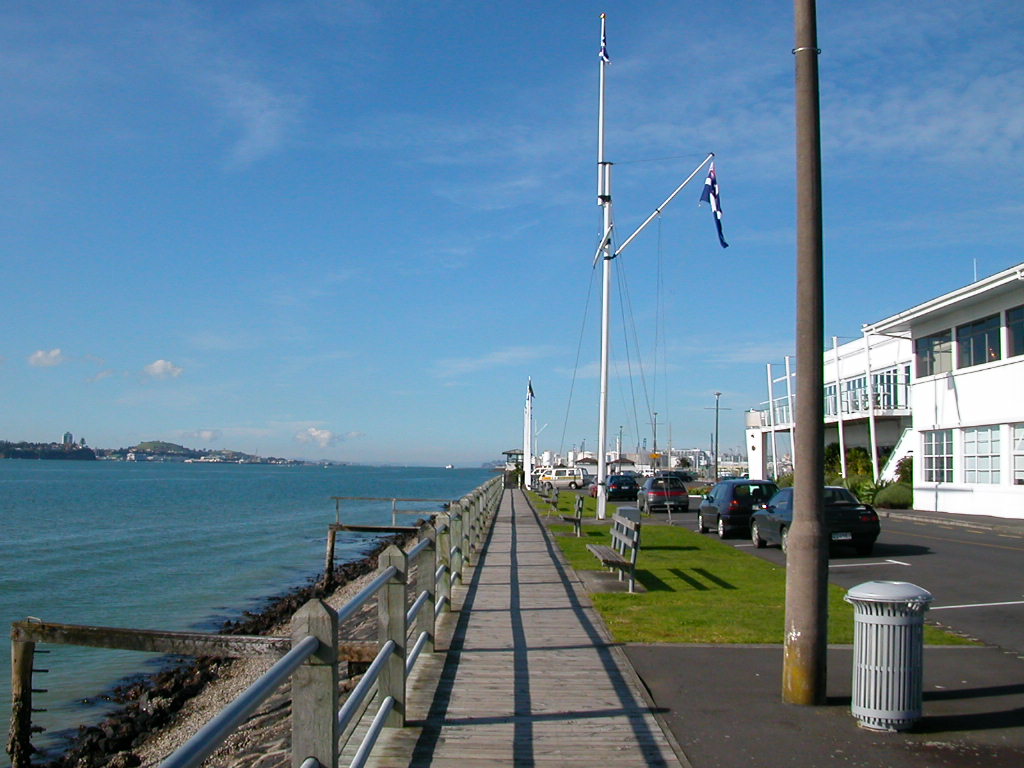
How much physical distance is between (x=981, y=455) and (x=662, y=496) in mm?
12045

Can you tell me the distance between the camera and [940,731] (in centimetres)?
673

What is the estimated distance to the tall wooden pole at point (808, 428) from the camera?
714 centimetres

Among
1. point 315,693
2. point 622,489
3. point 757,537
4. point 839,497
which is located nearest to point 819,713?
point 315,693

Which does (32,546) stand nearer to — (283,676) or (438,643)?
(438,643)

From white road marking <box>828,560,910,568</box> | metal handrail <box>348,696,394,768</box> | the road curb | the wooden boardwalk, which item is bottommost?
white road marking <box>828,560,910,568</box>

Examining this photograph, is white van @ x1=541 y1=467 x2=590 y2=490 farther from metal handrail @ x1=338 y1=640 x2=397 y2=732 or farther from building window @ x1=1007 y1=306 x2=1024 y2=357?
metal handrail @ x1=338 y1=640 x2=397 y2=732

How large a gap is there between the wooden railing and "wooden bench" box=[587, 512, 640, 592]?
8.32 ft

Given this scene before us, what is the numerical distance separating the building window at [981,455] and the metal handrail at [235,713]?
31.0 meters

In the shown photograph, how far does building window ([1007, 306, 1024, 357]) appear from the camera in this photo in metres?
29.5

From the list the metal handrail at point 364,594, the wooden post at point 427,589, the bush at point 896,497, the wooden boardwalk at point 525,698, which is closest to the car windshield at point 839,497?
the wooden boardwalk at point 525,698

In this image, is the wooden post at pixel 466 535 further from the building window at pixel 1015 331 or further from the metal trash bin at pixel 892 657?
the building window at pixel 1015 331

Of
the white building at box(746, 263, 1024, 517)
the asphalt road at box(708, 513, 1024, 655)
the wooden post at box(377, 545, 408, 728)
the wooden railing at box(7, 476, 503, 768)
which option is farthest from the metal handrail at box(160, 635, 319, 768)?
the white building at box(746, 263, 1024, 517)

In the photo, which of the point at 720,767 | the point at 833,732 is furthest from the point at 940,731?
the point at 720,767

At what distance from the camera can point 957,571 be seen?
17.0m
